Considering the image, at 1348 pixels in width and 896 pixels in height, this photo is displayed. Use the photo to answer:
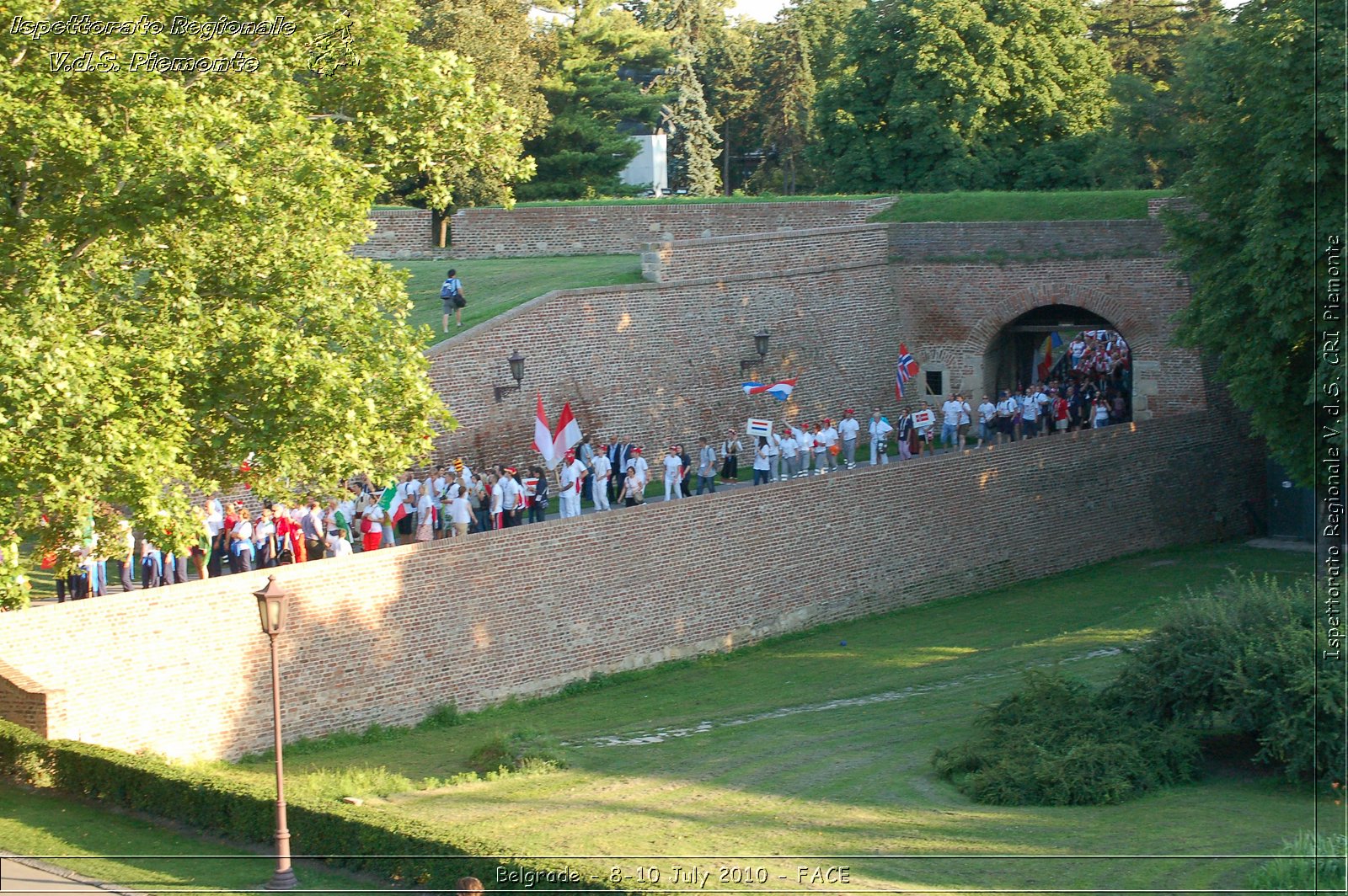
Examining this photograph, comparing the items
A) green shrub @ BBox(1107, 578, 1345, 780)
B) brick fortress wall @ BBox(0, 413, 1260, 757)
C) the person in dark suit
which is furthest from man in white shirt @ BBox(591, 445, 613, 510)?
green shrub @ BBox(1107, 578, 1345, 780)

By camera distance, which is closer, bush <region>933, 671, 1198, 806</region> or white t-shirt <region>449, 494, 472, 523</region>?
→ bush <region>933, 671, 1198, 806</region>

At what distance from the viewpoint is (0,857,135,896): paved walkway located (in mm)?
11492

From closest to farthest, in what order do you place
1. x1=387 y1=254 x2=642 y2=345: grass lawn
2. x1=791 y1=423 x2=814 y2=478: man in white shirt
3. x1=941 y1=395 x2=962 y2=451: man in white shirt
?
1. x1=791 y1=423 x2=814 y2=478: man in white shirt
2. x1=387 y1=254 x2=642 y2=345: grass lawn
3. x1=941 y1=395 x2=962 y2=451: man in white shirt

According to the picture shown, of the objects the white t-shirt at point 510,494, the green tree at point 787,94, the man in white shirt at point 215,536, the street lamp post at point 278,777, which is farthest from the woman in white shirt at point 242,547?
the green tree at point 787,94

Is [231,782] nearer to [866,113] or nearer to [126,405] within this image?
[126,405]

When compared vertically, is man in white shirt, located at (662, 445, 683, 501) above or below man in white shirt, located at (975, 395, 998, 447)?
below

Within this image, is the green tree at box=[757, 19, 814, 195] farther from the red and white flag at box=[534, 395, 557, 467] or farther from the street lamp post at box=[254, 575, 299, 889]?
the street lamp post at box=[254, 575, 299, 889]

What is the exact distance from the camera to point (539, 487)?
25.0m

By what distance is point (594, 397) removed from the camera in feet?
94.2

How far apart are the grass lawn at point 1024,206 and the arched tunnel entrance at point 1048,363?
2.25 m

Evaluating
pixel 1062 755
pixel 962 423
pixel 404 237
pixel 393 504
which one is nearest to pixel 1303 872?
pixel 1062 755

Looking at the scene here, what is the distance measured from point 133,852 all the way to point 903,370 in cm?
2324

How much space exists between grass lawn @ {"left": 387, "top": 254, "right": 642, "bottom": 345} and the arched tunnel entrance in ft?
30.3

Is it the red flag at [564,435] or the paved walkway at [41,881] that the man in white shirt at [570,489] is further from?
the paved walkway at [41,881]
